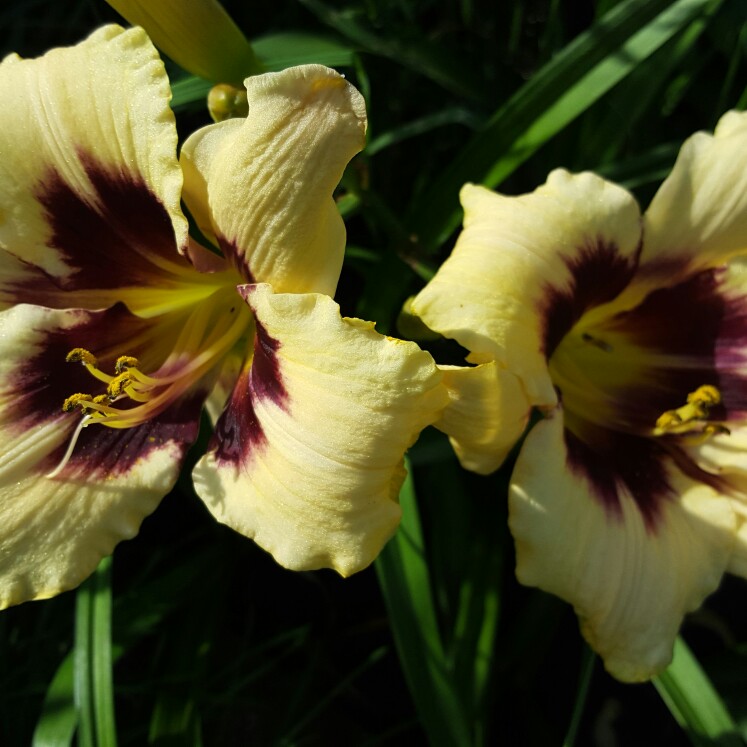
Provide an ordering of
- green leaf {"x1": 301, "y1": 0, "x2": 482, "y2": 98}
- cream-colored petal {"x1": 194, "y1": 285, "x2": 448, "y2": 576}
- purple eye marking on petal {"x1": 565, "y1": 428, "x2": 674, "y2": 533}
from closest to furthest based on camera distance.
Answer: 1. cream-colored petal {"x1": 194, "y1": 285, "x2": 448, "y2": 576}
2. purple eye marking on petal {"x1": 565, "y1": 428, "x2": 674, "y2": 533}
3. green leaf {"x1": 301, "y1": 0, "x2": 482, "y2": 98}

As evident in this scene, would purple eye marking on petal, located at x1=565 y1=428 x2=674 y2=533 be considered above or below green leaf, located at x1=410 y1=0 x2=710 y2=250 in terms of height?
below

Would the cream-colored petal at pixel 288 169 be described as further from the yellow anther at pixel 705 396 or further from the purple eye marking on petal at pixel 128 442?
the yellow anther at pixel 705 396

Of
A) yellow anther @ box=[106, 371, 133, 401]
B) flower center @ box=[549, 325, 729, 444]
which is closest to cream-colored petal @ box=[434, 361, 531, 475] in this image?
flower center @ box=[549, 325, 729, 444]

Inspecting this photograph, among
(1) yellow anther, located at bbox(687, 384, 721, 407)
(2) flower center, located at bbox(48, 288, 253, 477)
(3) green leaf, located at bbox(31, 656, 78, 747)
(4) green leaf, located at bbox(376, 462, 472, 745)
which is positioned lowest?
(3) green leaf, located at bbox(31, 656, 78, 747)

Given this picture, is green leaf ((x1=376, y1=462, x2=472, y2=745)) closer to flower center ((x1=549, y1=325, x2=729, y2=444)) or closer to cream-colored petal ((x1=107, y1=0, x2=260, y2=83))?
flower center ((x1=549, y1=325, x2=729, y2=444))

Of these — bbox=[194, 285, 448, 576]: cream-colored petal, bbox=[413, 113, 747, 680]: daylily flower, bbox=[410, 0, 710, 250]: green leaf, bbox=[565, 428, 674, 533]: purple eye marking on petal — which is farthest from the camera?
bbox=[410, 0, 710, 250]: green leaf

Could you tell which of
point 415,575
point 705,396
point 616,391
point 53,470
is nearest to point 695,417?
point 705,396

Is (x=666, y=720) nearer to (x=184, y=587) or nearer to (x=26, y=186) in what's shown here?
(x=184, y=587)
